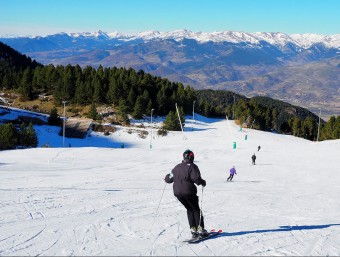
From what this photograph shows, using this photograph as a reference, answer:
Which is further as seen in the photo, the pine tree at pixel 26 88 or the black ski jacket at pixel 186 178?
the pine tree at pixel 26 88

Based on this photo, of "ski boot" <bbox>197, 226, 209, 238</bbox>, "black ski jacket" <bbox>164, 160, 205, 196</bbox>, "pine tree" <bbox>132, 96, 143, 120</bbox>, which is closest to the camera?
"black ski jacket" <bbox>164, 160, 205, 196</bbox>

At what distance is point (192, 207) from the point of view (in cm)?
899

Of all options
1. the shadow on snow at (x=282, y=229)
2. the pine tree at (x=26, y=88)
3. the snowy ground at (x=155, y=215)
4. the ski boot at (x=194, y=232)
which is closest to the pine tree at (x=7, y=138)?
the snowy ground at (x=155, y=215)

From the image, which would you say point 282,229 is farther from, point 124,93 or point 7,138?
point 124,93

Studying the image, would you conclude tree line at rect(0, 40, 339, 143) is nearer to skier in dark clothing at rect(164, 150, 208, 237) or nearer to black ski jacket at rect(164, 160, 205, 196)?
skier in dark clothing at rect(164, 150, 208, 237)

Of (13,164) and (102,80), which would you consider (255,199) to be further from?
(102,80)

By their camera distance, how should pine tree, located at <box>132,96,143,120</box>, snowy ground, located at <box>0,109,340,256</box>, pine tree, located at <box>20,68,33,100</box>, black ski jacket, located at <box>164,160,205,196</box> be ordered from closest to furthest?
1. black ski jacket, located at <box>164,160,205,196</box>
2. snowy ground, located at <box>0,109,340,256</box>
3. pine tree, located at <box>132,96,143,120</box>
4. pine tree, located at <box>20,68,33,100</box>

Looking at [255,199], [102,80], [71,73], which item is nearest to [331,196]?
[255,199]

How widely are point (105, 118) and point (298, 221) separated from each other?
73.7m

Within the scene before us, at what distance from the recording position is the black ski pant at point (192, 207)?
347 inches

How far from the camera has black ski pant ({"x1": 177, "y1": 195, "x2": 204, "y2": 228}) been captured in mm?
8812

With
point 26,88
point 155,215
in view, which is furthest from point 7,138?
point 26,88

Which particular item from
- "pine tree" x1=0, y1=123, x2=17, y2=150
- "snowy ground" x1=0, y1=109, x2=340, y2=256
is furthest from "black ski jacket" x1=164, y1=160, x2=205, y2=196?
"pine tree" x1=0, y1=123, x2=17, y2=150

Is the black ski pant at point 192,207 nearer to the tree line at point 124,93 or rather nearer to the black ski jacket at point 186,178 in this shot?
the black ski jacket at point 186,178
